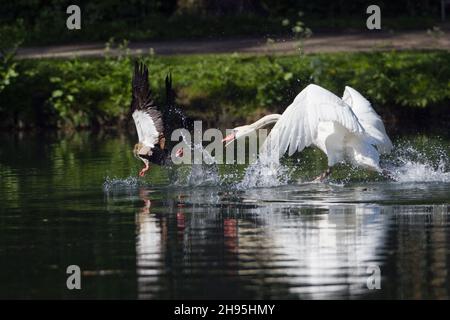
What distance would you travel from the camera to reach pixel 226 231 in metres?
11.8

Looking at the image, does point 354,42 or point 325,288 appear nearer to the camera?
point 325,288

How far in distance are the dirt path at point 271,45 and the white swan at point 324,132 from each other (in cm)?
1068

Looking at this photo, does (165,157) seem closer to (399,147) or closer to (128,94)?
Result: (399,147)

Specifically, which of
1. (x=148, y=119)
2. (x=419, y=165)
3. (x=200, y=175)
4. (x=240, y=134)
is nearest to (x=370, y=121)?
(x=419, y=165)

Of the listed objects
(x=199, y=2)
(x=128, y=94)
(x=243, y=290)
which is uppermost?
(x=199, y=2)

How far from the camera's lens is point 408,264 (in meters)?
10.0

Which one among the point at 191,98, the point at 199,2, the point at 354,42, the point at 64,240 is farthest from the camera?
the point at 199,2

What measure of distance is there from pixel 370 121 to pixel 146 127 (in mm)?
2515

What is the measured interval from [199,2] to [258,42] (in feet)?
12.5

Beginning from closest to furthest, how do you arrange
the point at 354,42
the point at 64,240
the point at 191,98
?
the point at 64,240 → the point at 191,98 → the point at 354,42

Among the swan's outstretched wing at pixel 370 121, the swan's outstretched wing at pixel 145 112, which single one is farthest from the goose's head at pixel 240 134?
the swan's outstretched wing at pixel 370 121

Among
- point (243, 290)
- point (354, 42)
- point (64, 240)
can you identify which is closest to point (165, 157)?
point (64, 240)

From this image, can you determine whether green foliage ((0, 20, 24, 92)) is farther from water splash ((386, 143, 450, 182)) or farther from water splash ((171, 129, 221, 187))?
water splash ((171, 129, 221, 187))

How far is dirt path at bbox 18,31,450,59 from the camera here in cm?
2636
